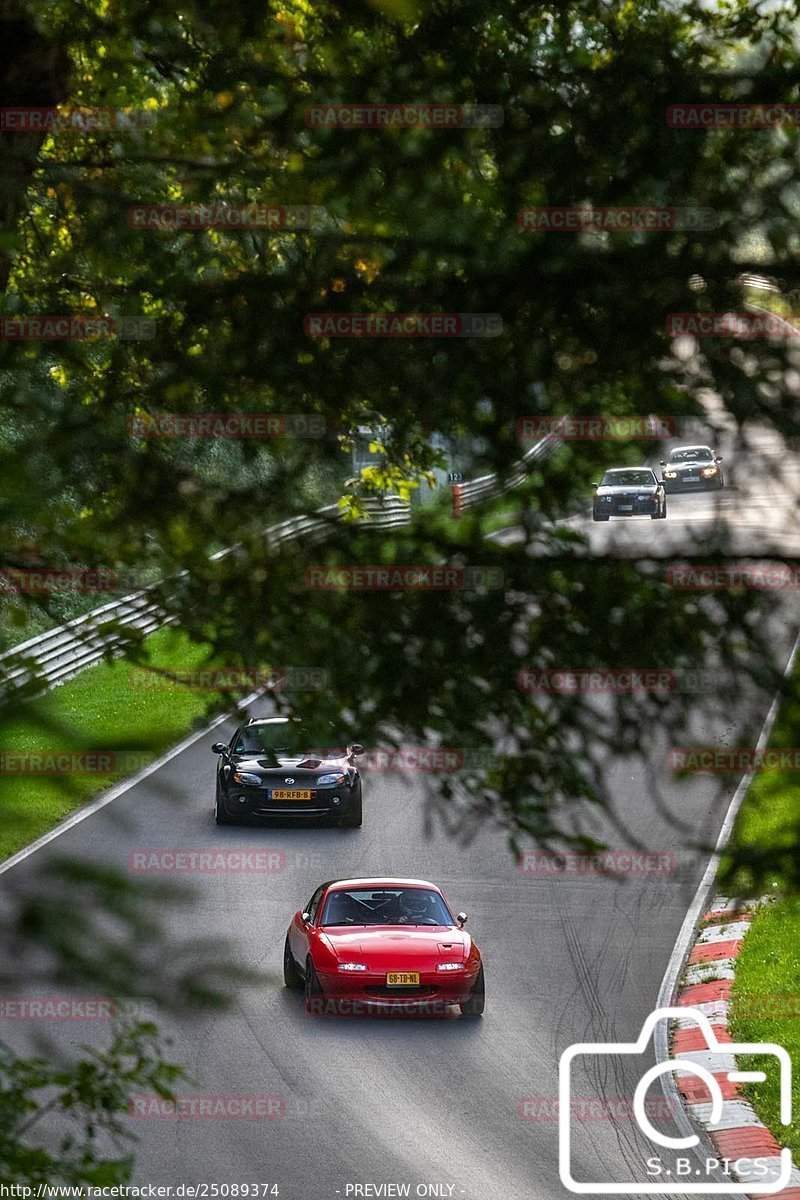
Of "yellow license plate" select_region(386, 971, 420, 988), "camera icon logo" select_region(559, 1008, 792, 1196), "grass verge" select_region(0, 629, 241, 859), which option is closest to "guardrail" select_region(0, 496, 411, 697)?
"grass verge" select_region(0, 629, 241, 859)

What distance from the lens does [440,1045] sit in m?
14.5

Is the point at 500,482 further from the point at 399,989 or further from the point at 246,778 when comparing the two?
the point at 246,778

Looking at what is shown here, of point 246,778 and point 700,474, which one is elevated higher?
point 700,474

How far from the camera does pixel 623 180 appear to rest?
509 cm

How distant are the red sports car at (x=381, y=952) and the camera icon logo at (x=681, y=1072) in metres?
1.52

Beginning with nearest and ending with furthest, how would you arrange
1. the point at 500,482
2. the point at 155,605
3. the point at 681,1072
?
the point at 500,482, the point at 155,605, the point at 681,1072

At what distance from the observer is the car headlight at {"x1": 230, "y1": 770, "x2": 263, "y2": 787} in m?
20.4

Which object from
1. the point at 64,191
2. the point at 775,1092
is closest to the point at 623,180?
the point at 64,191

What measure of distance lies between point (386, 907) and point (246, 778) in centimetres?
528

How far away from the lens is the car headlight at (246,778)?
804 inches

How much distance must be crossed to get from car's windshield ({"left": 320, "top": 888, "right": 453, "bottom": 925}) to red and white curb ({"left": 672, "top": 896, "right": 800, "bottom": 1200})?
2807 mm

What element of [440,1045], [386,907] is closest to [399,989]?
[440,1045]

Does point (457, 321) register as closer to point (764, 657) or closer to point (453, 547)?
point (453, 547)

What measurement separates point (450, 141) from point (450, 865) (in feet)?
52.2
